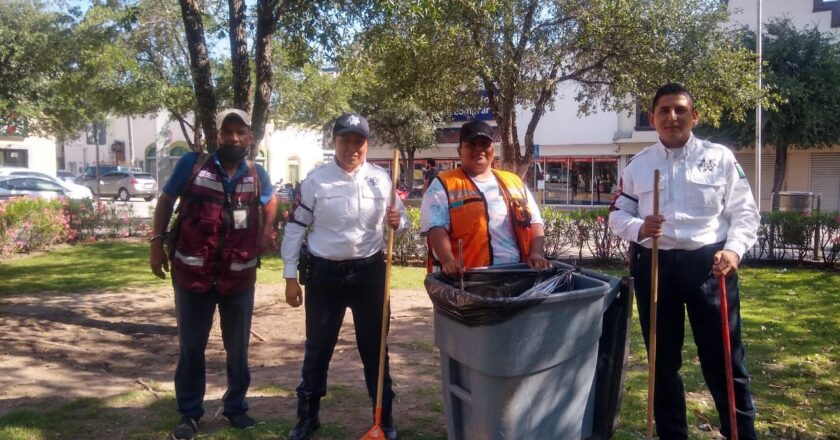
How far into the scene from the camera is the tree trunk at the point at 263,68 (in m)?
6.61

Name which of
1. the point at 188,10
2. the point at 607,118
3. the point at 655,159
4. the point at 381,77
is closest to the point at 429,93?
the point at 381,77

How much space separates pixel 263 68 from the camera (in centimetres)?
673

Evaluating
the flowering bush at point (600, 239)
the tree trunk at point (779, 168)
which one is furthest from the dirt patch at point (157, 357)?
the tree trunk at point (779, 168)

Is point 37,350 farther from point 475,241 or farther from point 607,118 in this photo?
point 607,118

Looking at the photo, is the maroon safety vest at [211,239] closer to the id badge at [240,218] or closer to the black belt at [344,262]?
the id badge at [240,218]

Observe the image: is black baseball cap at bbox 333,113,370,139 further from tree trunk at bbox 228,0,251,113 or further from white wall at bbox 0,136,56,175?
white wall at bbox 0,136,56,175

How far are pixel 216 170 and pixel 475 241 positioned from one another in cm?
149

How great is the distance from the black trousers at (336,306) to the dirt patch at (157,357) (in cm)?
49

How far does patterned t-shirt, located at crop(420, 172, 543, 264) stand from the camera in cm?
352

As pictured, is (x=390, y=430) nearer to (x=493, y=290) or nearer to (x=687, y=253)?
(x=493, y=290)

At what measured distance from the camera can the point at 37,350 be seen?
229 inches

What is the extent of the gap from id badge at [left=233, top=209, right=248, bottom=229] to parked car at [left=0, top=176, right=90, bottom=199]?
819 inches

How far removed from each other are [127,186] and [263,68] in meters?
28.9

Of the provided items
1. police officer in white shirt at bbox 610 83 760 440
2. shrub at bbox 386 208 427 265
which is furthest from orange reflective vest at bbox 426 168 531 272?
shrub at bbox 386 208 427 265
